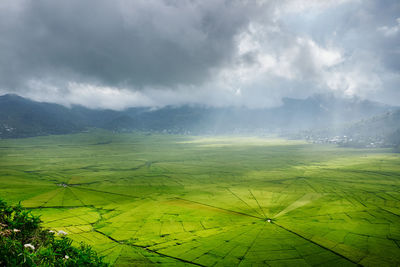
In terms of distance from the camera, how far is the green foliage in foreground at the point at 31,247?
1022 cm

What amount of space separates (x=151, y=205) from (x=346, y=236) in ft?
204

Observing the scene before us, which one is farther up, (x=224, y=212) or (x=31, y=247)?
(x=31, y=247)

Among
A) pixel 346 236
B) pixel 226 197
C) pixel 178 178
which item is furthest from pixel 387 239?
pixel 178 178

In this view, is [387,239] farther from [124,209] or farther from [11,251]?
[124,209]

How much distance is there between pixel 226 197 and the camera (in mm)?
92625

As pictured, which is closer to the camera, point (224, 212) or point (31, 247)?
point (31, 247)

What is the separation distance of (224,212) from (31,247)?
68454mm

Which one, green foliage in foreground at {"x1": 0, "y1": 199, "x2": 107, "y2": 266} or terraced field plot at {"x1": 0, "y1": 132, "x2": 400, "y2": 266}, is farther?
terraced field plot at {"x1": 0, "y1": 132, "x2": 400, "y2": 266}

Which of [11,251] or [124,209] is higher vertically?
[11,251]

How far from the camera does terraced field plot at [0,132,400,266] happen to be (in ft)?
→ 153

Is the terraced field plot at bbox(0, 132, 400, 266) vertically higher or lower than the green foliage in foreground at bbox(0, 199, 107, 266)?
lower

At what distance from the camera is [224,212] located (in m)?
74.6

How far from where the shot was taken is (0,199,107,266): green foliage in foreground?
1022cm

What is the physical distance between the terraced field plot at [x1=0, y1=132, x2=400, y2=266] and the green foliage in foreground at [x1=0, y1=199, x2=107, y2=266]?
3408 centimetres
